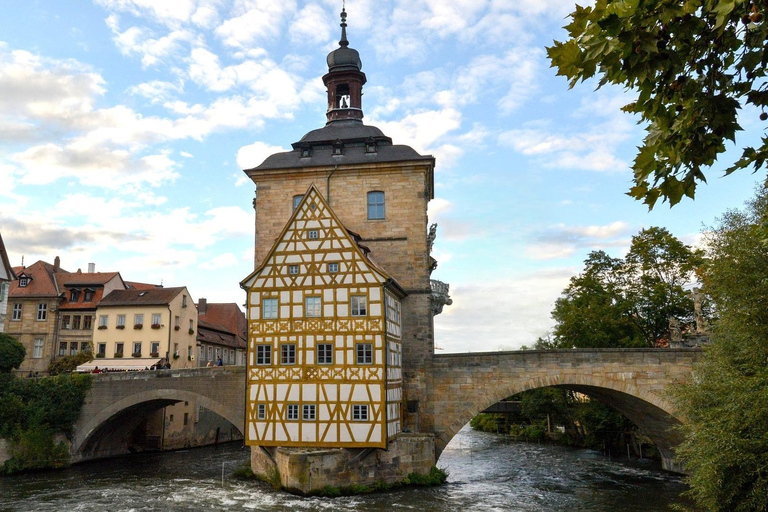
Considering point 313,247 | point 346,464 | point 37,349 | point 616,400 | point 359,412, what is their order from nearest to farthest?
1. point 346,464
2. point 359,412
3. point 313,247
4. point 616,400
5. point 37,349

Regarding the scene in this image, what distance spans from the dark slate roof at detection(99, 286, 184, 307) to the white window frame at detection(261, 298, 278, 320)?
15.9m

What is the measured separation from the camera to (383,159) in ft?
86.7

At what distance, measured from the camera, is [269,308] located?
2242 centimetres

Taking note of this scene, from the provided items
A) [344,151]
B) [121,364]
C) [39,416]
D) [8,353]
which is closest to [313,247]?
[344,151]

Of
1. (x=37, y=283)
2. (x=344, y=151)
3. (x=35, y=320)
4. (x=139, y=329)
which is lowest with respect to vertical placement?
(x=139, y=329)

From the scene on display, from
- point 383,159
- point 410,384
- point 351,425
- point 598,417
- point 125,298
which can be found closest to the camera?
point 351,425

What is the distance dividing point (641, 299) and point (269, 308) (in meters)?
18.1

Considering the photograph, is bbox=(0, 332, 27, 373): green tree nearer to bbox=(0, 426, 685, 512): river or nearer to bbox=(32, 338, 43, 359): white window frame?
bbox=(0, 426, 685, 512): river

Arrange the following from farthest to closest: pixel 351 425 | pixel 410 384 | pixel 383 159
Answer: pixel 383 159
pixel 410 384
pixel 351 425

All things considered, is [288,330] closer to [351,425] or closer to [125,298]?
[351,425]

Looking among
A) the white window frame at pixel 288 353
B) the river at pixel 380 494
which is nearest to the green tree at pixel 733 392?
the river at pixel 380 494

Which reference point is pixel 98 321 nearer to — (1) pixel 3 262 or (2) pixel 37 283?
(2) pixel 37 283

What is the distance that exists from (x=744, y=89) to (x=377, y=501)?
17516 millimetres

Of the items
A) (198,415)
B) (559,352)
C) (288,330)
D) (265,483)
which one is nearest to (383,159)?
(288,330)
